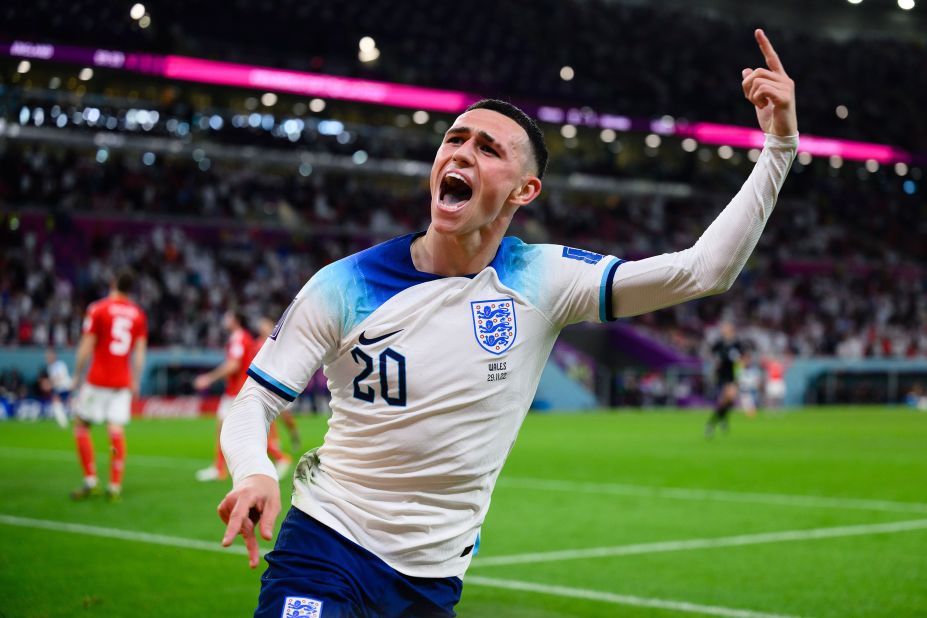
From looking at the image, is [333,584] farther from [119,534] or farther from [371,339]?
[119,534]

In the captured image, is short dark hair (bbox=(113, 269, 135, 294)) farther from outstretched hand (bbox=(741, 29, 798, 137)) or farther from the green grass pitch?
outstretched hand (bbox=(741, 29, 798, 137))

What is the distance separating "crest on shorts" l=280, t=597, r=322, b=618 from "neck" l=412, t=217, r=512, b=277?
44.3 inches

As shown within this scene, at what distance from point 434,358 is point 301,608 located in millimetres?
849

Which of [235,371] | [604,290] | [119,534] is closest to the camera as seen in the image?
[604,290]

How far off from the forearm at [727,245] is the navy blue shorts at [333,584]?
1158 millimetres

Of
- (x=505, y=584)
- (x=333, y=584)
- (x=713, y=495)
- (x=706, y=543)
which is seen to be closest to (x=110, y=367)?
(x=505, y=584)

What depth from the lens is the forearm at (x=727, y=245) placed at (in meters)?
3.40

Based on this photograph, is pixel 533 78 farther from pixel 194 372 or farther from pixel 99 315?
pixel 99 315

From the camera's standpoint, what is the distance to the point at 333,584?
3.26 m

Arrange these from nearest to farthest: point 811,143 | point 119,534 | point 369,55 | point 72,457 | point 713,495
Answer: point 119,534, point 713,495, point 72,457, point 369,55, point 811,143

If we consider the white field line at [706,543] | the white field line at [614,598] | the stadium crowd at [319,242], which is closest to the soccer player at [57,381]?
the stadium crowd at [319,242]

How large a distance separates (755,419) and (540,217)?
18.5 m

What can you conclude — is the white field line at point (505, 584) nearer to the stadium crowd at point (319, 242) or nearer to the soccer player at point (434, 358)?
the soccer player at point (434, 358)

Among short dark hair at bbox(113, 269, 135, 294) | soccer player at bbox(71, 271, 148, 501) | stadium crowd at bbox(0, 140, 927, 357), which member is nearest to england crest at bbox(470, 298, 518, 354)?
soccer player at bbox(71, 271, 148, 501)
